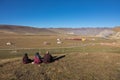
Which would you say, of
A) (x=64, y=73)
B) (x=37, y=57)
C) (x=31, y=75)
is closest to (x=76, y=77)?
(x=64, y=73)

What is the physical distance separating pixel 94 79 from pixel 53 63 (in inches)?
288

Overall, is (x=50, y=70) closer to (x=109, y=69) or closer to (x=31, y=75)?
(x=31, y=75)

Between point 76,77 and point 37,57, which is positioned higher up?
point 37,57

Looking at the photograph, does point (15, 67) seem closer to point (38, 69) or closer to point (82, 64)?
point (38, 69)

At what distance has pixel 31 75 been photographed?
672 inches

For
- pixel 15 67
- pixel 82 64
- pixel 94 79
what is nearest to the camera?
pixel 94 79

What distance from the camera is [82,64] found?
2159cm

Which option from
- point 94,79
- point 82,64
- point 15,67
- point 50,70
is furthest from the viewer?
point 82,64

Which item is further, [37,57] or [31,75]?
[37,57]

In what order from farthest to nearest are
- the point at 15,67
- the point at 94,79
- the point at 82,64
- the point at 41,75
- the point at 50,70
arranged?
the point at 82,64 → the point at 15,67 → the point at 50,70 → the point at 41,75 → the point at 94,79

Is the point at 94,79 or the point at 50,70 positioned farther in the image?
the point at 50,70

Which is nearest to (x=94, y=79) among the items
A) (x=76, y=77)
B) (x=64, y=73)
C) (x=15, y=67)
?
(x=76, y=77)

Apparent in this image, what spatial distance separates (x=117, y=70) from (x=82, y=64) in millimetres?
4532

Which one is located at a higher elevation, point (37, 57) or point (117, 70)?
point (37, 57)
